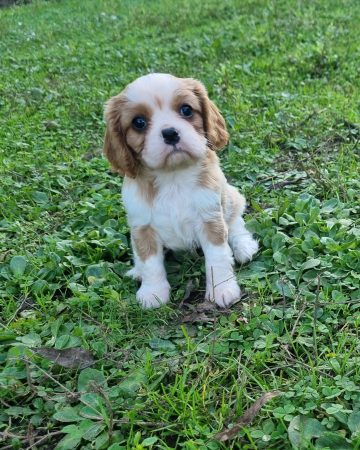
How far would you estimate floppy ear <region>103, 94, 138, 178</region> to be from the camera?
324 centimetres

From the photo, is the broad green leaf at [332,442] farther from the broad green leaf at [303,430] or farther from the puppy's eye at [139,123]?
the puppy's eye at [139,123]

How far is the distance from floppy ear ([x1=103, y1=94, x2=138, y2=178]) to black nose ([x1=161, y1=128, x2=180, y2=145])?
31 centimetres

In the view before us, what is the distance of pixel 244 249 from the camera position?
3561 mm

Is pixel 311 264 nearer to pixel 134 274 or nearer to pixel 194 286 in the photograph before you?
pixel 194 286

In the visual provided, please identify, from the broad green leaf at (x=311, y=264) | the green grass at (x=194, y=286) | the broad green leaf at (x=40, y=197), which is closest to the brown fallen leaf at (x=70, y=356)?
the green grass at (x=194, y=286)

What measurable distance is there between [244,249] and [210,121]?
0.79 metres

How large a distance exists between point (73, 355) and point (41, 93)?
457 centimetres

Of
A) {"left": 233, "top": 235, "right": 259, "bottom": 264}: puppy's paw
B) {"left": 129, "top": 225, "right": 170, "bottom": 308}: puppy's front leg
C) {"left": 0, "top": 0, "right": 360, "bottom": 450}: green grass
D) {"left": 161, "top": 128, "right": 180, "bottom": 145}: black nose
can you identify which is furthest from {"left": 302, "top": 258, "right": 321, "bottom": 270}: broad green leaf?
{"left": 161, "top": 128, "right": 180, "bottom": 145}: black nose

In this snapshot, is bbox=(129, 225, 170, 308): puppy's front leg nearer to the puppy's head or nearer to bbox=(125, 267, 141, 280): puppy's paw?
bbox=(125, 267, 141, 280): puppy's paw

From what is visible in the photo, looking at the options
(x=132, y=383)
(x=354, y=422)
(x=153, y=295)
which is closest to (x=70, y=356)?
(x=132, y=383)

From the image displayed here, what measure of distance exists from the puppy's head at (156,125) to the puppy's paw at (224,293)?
27.4 inches

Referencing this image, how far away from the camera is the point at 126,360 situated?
2.86 m

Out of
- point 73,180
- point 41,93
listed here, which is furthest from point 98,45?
point 73,180

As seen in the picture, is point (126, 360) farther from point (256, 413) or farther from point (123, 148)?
point (123, 148)
